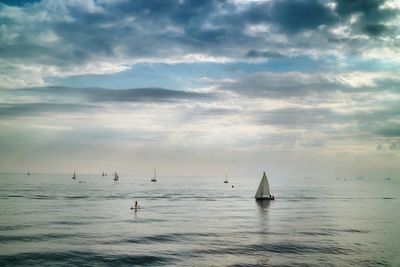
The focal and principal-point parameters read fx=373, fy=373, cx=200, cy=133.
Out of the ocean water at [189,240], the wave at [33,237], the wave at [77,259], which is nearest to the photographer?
the wave at [77,259]

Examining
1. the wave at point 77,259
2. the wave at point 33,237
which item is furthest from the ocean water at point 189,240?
the wave at point 33,237

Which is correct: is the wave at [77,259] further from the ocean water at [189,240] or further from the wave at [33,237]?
the wave at [33,237]

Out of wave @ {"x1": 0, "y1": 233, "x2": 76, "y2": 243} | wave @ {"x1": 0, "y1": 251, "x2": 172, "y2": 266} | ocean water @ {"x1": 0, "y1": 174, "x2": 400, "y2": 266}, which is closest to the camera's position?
wave @ {"x1": 0, "y1": 251, "x2": 172, "y2": 266}

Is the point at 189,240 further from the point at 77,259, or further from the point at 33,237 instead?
the point at 33,237

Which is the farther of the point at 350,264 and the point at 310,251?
the point at 310,251

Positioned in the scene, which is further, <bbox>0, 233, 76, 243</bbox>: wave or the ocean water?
<bbox>0, 233, 76, 243</bbox>: wave

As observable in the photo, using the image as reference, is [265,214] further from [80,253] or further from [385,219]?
[80,253]

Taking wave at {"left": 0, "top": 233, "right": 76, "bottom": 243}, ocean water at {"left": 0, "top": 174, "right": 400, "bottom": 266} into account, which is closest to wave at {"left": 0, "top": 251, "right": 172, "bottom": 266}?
ocean water at {"left": 0, "top": 174, "right": 400, "bottom": 266}

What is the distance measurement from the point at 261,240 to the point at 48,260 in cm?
3322

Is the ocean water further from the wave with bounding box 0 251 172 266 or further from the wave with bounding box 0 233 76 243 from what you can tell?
the wave with bounding box 0 233 76 243

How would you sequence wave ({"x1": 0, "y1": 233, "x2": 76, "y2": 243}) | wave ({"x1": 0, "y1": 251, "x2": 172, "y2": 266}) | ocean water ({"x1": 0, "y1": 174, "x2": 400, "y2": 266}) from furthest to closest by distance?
wave ({"x1": 0, "y1": 233, "x2": 76, "y2": 243})
ocean water ({"x1": 0, "y1": 174, "x2": 400, "y2": 266})
wave ({"x1": 0, "y1": 251, "x2": 172, "y2": 266})

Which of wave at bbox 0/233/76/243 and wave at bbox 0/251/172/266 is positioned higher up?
wave at bbox 0/233/76/243

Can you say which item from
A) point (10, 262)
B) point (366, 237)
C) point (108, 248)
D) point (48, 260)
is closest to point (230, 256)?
point (108, 248)

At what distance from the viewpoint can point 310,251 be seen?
54688 millimetres
